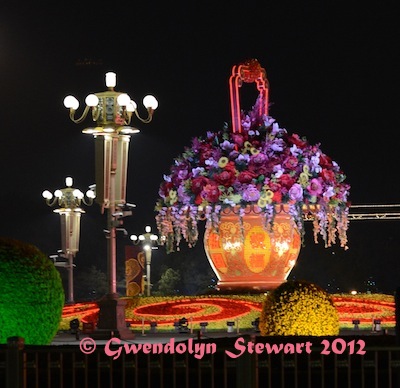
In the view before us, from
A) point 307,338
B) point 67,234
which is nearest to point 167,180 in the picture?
point 67,234

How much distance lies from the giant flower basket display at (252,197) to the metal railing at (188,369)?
15534 mm

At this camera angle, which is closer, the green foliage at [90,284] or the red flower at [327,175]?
the red flower at [327,175]

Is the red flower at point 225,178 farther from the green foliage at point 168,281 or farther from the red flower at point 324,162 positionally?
the green foliage at point 168,281

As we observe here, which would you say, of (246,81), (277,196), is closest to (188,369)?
(277,196)

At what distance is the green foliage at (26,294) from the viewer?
16578 mm

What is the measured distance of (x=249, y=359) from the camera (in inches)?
490

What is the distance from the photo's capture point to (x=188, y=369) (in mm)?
12734

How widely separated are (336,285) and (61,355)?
6381cm

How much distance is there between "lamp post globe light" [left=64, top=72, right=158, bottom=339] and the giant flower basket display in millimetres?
3917

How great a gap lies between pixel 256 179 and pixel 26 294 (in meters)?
12.7

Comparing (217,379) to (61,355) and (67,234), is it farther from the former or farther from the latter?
(67,234)

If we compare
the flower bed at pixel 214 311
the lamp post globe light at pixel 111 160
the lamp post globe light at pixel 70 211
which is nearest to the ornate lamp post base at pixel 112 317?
the lamp post globe light at pixel 111 160

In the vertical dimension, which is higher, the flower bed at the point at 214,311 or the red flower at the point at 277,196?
the red flower at the point at 277,196

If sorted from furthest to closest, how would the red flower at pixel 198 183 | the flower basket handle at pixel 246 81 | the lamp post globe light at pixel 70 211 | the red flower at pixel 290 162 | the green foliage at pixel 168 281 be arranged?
1. the green foliage at pixel 168 281
2. the lamp post globe light at pixel 70 211
3. the flower basket handle at pixel 246 81
4. the red flower at pixel 198 183
5. the red flower at pixel 290 162
